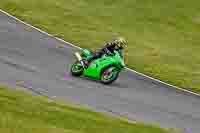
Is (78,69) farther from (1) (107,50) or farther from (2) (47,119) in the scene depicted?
(2) (47,119)

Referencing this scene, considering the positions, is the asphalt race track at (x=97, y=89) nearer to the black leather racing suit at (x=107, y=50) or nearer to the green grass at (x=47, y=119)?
the black leather racing suit at (x=107, y=50)

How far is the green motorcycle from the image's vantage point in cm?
1986

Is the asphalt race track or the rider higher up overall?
the rider

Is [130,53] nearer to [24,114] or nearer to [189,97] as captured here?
[189,97]

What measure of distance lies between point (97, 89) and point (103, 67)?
46.9 inches

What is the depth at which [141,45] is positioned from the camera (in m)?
30.0

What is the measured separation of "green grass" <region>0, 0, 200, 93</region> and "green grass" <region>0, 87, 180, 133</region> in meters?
9.93

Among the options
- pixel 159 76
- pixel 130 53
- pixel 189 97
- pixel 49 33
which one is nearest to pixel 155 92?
pixel 189 97

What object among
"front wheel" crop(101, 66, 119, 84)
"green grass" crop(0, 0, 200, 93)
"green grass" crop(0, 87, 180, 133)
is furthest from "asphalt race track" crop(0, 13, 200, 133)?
"green grass" crop(0, 87, 180, 133)

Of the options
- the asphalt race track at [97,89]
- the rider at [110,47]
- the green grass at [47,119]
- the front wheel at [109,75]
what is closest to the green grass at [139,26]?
the asphalt race track at [97,89]

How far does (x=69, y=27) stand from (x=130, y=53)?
14.9 feet

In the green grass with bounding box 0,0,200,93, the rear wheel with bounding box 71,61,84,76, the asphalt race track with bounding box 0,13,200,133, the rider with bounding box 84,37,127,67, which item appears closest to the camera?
the asphalt race track with bounding box 0,13,200,133

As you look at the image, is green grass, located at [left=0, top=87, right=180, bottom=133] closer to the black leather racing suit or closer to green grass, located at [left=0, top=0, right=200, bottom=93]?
the black leather racing suit

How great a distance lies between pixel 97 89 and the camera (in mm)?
18906
